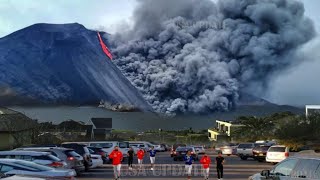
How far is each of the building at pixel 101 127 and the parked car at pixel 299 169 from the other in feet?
238

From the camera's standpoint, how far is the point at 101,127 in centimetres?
9038

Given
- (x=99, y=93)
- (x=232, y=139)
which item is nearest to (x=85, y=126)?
(x=232, y=139)

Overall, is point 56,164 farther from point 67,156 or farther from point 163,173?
point 163,173

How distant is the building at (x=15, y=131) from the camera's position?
4793 centimetres

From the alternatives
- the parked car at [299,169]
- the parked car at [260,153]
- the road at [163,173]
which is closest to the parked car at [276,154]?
the road at [163,173]

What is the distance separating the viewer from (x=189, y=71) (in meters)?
116

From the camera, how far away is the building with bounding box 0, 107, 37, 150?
47.9m

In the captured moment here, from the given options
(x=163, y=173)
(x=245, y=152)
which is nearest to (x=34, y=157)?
(x=163, y=173)

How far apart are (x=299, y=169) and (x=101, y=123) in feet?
270

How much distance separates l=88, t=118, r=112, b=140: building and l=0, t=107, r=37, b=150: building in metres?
29.1

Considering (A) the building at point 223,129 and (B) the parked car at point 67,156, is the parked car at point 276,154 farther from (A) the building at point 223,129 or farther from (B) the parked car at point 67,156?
(A) the building at point 223,129

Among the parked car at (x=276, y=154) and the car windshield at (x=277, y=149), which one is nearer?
the parked car at (x=276, y=154)

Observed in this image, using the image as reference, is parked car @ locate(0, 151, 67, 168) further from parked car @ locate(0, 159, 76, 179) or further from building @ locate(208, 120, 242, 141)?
building @ locate(208, 120, 242, 141)

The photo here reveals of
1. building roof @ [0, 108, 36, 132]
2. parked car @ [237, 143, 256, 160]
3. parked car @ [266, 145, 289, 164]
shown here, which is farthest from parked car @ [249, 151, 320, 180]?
building roof @ [0, 108, 36, 132]
